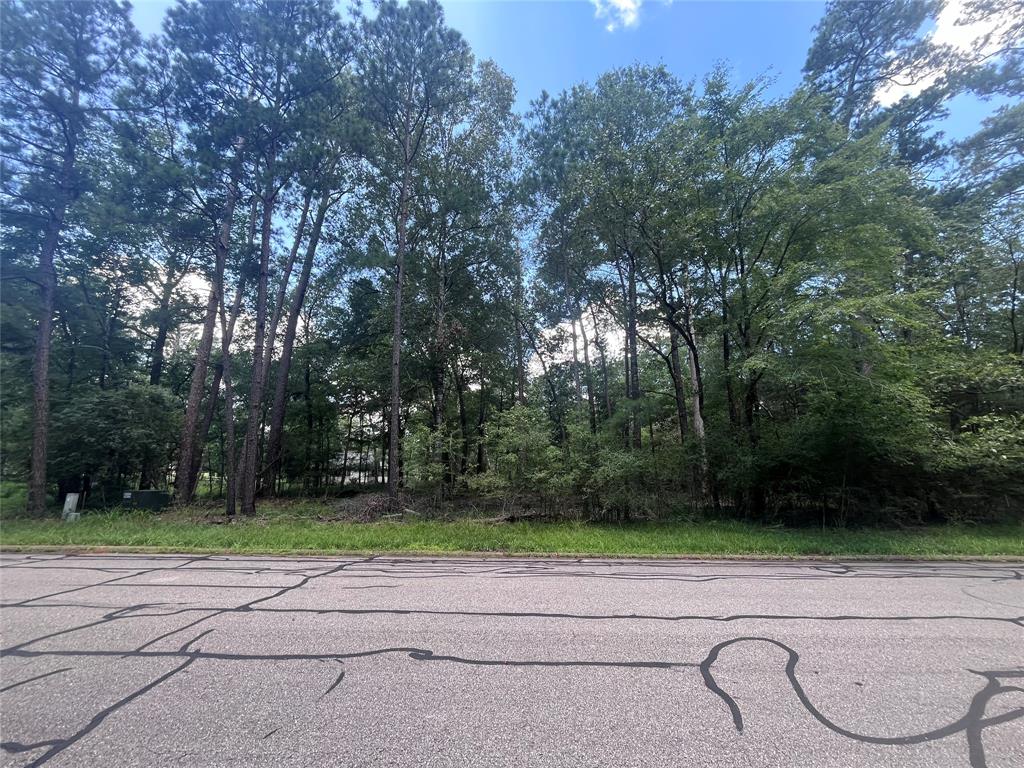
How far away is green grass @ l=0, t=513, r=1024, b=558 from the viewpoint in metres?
8.01

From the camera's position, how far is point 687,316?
543 inches

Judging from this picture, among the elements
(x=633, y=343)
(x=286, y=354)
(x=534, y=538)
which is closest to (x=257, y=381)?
(x=286, y=354)

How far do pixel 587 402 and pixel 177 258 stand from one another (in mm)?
21365

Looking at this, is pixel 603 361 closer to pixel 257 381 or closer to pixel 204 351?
pixel 257 381

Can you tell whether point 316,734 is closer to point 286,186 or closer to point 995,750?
point 995,750

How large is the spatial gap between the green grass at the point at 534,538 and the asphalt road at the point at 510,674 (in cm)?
268

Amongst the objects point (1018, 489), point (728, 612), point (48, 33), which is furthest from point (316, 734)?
point (48, 33)

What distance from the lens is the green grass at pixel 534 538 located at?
315 inches

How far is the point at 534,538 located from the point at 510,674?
6.24m

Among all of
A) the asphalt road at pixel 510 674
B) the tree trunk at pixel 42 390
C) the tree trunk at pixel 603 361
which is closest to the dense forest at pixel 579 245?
the tree trunk at pixel 42 390

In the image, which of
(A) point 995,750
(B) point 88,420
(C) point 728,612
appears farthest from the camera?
(B) point 88,420

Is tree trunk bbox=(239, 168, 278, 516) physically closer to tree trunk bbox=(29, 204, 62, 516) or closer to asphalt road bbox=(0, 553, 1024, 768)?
tree trunk bbox=(29, 204, 62, 516)

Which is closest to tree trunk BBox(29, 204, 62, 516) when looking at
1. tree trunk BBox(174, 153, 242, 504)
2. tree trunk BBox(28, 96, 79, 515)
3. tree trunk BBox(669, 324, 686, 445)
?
tree trunk BBox(28, 96, 79, 515)

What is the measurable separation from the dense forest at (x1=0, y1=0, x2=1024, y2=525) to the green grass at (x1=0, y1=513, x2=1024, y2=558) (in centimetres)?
132
